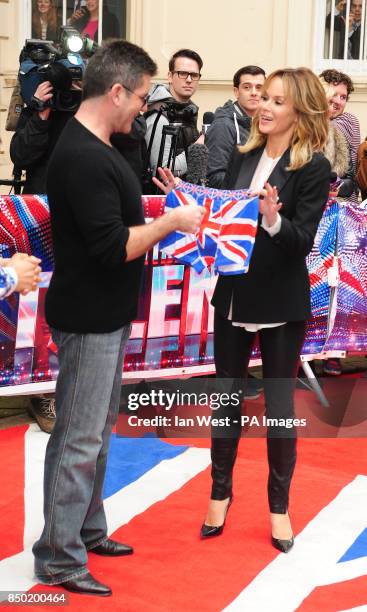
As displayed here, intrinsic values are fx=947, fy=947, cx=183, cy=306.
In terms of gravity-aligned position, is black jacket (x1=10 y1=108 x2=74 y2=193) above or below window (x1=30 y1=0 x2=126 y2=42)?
below

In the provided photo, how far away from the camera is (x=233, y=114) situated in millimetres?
5855

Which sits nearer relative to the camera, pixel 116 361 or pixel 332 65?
pixel 116 361

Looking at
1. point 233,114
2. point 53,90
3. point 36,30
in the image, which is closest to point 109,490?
point 53,90

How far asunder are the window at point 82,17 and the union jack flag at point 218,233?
779cm

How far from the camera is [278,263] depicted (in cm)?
377

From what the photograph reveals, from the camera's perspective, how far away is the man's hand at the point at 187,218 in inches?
128

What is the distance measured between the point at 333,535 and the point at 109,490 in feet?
3.64

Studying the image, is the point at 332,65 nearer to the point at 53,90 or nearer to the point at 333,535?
the point at 53,90

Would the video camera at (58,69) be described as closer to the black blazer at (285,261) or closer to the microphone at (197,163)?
the microphone at (197,163)

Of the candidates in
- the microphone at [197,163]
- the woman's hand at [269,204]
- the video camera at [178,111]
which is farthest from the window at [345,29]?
the woman's hand at [269,204]

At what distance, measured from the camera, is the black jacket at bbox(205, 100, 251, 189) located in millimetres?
5660

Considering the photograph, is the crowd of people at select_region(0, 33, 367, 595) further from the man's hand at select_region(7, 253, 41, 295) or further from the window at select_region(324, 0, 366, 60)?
the window at select_region(324, 0, 366, 60)

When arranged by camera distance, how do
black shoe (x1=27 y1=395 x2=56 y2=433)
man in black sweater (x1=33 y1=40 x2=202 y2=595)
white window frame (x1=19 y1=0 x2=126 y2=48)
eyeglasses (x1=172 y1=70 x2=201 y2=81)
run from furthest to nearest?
white window frame (x1=19 y1=0 x2=126 y2=48), eyeglasses (x1=172 y1=70 x2=201 y2=81), black shoe (x1=27 y1=395 x2=56 y2=433), man in black sweater (x1=33 y1=40 x2=202 y2=595)

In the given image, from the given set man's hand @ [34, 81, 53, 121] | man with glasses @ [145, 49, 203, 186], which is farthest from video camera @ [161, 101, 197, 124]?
man's hand @ [34, 81, 53, 121]
